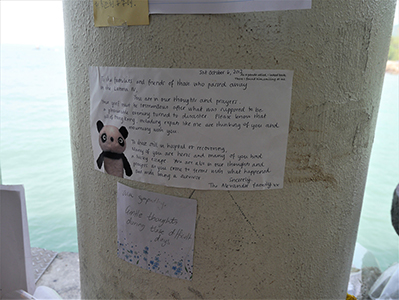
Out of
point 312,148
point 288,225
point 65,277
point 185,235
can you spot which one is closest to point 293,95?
point 312,148

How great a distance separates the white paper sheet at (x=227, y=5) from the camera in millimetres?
690

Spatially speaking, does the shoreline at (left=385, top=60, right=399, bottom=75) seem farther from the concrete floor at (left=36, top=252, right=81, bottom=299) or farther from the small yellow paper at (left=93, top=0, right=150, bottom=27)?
the concrete floor at (left=36, top=252, right=81, bottom=299)

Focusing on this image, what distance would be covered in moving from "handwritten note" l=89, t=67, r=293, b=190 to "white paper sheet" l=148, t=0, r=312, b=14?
0.14 m

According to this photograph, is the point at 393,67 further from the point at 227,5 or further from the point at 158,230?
the point at 158,230

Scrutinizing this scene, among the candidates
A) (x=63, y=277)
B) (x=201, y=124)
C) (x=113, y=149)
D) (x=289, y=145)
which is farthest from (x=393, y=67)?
(x=63, y=277)

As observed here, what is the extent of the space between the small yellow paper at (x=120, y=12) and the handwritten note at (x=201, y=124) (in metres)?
0.12

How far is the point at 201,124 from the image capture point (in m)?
0.76

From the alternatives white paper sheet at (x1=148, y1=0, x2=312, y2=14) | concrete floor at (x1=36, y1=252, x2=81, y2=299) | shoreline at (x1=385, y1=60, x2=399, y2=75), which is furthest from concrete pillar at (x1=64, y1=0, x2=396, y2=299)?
shoreline at (x1=385, y1=60, x2=399, y2=75)

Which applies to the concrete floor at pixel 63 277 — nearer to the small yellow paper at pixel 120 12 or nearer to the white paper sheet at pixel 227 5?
the small yellow paper at pixel 120 12

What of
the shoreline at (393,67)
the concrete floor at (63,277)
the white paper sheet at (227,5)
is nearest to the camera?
the white paper sheet at (227,5)

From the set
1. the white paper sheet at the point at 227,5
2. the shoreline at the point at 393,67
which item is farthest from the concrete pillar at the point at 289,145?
the shoreline at the point at 393,67

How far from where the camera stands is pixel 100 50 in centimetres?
84

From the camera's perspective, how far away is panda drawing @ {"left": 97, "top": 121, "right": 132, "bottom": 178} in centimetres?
85

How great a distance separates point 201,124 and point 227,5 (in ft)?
0.98
